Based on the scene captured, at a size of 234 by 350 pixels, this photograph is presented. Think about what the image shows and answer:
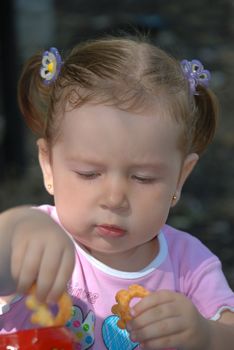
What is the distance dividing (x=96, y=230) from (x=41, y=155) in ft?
0.77

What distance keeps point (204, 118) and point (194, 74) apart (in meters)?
0.12

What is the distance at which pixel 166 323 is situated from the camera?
49.1 inches

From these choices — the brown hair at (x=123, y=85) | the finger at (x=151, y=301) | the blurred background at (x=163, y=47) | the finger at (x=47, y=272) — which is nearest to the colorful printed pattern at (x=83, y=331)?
the finger at (x=151, y=301)

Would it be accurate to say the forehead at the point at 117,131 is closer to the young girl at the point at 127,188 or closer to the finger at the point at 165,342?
the young girl at the point at 127,188

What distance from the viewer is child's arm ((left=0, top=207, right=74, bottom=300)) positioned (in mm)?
1013

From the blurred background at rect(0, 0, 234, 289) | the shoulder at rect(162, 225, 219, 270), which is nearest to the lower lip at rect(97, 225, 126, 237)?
the shoulder at rect(162, 225, 219, 270)

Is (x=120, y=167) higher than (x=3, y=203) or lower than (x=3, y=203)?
higher

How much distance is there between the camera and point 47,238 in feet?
3.42

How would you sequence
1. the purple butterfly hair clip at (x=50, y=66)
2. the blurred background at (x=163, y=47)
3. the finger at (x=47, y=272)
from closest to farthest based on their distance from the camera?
the finger at (x=47, y=272) < the purple butterfly hair clip at (x=50, y=66) < the blurred background at (x=163, y=47)

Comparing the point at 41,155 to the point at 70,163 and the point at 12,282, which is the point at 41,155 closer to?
the point at 70,163

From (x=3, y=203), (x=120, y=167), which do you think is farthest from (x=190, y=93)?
(x=3, y=203)

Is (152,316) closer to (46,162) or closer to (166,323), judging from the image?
(166,323)

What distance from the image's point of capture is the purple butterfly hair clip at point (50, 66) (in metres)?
1.57

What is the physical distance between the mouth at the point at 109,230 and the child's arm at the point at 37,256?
0.95ft
